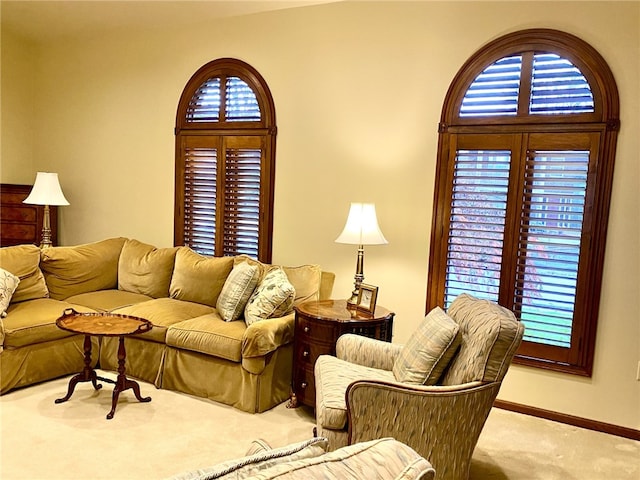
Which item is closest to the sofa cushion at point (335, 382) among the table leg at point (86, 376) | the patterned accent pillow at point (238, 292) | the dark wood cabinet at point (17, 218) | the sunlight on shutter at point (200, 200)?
the patterned accent pillow at point (238, 292)

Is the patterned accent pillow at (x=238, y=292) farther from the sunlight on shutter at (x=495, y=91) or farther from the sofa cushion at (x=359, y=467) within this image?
the sofa cushion at (x=359, y=467)

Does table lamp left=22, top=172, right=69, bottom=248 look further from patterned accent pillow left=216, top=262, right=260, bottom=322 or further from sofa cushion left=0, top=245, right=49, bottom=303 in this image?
patterned accent pillow left=216, top=262, right=260, bottom=322

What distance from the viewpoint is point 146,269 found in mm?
4430

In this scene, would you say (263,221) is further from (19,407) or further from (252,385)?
(19,407)

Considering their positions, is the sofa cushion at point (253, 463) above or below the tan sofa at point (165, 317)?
above

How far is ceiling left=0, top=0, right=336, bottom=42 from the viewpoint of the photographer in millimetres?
4203

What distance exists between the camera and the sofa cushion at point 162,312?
3639 mm

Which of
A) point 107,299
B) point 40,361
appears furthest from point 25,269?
point 40,361

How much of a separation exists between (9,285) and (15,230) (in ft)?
5.55

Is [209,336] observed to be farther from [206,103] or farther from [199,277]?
[206,103]

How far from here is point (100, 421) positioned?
306 cm

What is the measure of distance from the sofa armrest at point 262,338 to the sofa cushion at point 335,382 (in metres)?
0.42

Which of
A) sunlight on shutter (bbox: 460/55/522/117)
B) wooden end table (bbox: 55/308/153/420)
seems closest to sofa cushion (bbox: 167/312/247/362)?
wooden end table (bbox: 55/308/153/420)

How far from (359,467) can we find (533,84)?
10.4ft
